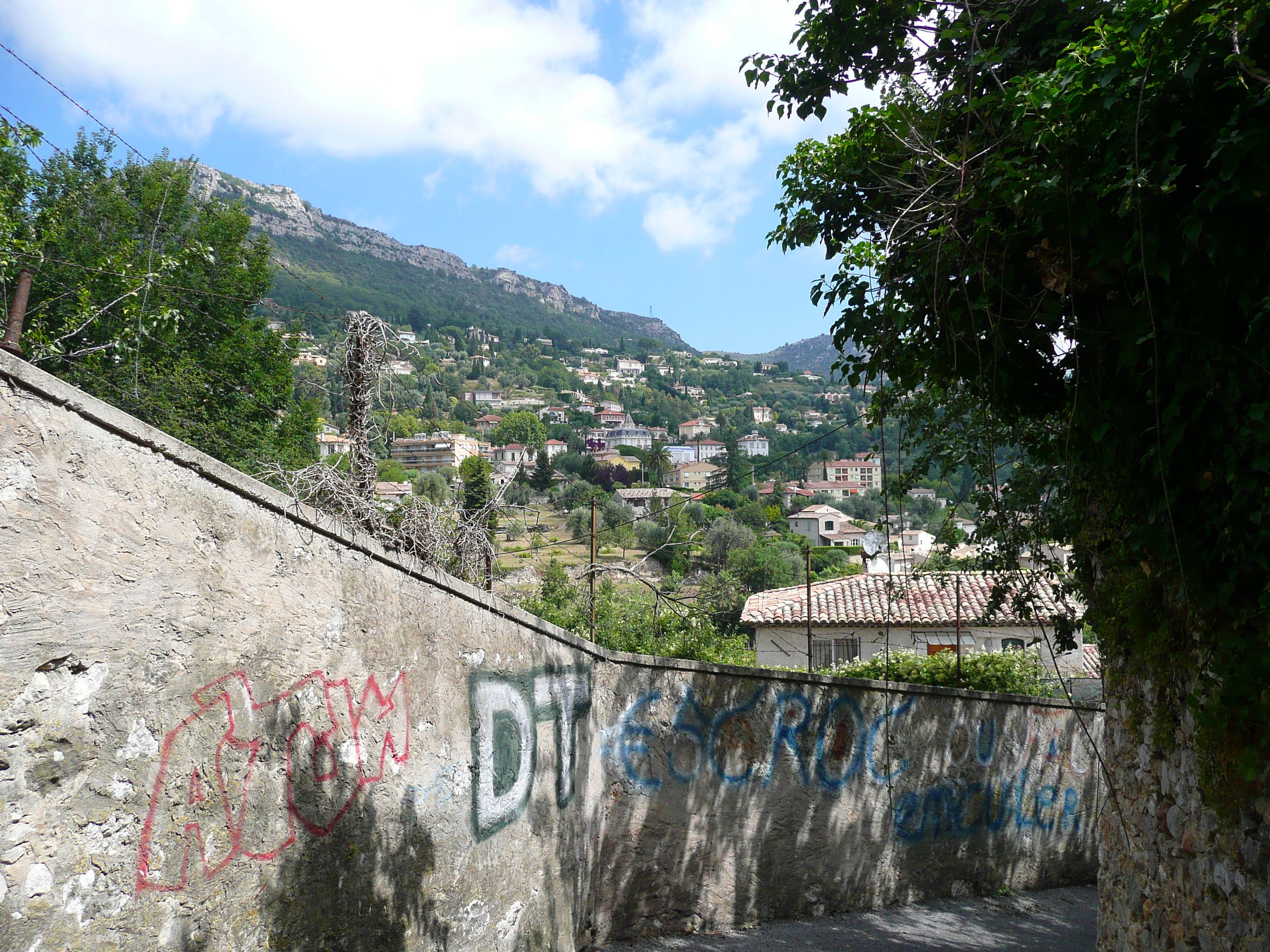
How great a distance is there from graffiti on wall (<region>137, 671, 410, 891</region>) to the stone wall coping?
23.7 inches

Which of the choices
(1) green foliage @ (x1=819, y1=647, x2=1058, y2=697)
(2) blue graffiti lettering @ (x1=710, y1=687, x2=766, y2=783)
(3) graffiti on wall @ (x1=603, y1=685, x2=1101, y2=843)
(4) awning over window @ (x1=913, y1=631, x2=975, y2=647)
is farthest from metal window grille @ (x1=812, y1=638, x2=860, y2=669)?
(2) blue graffiti lettering @ (x1=710, y1=687, x2=766, y2=783)

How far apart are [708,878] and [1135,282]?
16.3 ft

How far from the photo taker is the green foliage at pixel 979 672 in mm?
9031

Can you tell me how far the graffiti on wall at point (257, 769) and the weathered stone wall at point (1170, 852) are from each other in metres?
3.61

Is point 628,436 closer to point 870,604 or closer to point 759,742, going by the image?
point 870,604

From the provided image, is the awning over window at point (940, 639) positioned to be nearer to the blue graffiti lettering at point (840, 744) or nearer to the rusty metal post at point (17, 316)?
the blue graffiti lettering at point (840, 744)

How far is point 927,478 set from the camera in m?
8.12

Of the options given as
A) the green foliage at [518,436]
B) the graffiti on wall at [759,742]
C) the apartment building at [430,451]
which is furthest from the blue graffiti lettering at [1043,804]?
the apartment building at [430,451]

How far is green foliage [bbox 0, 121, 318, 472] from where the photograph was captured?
35.1ft

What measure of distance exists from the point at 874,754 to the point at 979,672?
263 centimetres

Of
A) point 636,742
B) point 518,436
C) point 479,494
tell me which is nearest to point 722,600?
point 636,742

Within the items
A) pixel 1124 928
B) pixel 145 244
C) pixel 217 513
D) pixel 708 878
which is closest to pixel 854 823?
pixel 708 878

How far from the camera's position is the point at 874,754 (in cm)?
714

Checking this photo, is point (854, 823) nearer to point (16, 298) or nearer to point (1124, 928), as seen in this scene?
point (1124, 928)
